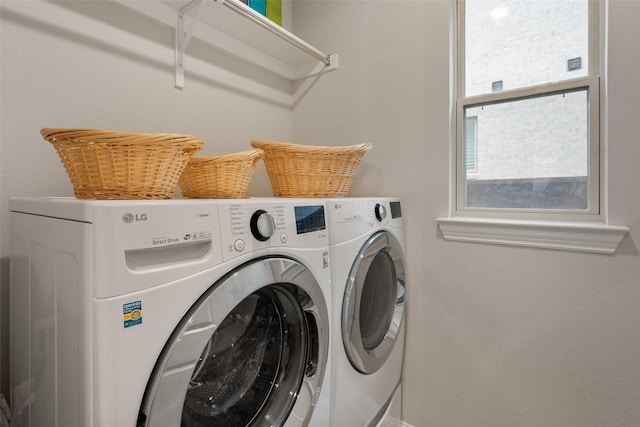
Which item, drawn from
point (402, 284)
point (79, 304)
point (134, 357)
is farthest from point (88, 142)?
point (402, 284)

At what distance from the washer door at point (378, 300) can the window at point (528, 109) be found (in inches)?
15.7

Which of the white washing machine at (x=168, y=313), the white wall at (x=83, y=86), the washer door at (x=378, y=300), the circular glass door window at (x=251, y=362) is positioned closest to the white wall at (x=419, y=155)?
the white wall at (x=83, y=86)

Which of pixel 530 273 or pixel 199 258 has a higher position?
pixel 199 258

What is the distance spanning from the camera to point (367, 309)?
4.56 feet

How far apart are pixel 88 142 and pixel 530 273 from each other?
1468 mm

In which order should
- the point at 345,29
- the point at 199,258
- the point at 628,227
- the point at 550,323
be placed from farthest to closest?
the point at 345,29 < the point at 550,323 < the point at 628,227 < the point at 199,258

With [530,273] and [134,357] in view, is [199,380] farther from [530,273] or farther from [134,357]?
[530,273]

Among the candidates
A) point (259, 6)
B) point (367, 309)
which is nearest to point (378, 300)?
point (367, 309)

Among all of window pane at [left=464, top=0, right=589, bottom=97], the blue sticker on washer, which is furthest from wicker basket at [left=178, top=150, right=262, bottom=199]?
window pane at [left=464, top=0, right=589, bottom=97]

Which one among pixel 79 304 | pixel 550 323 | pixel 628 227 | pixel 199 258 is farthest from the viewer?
pixel 550 323

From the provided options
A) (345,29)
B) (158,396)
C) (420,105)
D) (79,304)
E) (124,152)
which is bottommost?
(158,396)

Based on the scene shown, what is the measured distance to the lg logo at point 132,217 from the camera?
1.78 ft

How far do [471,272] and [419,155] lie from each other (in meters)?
0.57

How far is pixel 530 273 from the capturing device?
4.02 feet
